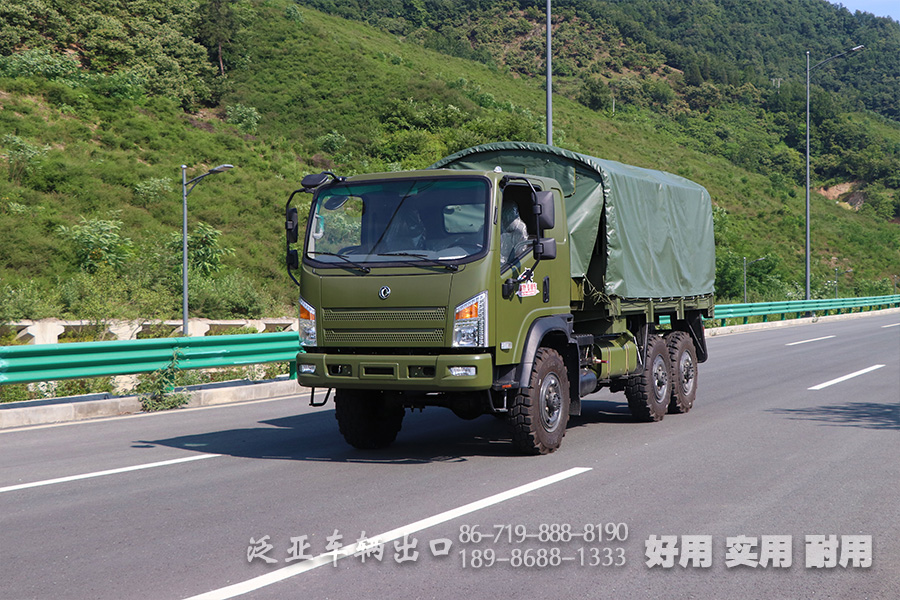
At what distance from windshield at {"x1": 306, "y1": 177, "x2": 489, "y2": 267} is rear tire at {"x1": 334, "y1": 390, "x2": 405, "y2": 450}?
1.52 meters

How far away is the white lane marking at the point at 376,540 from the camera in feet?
14.9

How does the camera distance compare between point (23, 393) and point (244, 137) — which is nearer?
point (23, 393)

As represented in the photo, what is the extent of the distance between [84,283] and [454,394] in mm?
24843

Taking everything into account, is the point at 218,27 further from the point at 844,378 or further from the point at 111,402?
the point at 844,378

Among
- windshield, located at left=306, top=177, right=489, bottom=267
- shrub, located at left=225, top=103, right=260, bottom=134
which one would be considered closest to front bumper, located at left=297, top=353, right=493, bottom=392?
windshield, located at left=306, top=177, right=489, bottom=267

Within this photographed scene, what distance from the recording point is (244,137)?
60.3 m

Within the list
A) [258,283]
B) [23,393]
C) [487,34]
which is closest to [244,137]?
[258,283]

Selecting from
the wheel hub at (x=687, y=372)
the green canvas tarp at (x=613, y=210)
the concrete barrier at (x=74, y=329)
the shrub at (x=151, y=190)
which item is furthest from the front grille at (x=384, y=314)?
the shrub at (x=151, y=190)

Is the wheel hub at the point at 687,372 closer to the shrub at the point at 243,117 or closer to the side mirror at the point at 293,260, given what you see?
the side mirror at the point at 293,260

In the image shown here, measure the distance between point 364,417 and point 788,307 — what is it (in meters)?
32.3

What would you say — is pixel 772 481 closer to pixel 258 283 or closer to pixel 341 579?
pixel 341 579

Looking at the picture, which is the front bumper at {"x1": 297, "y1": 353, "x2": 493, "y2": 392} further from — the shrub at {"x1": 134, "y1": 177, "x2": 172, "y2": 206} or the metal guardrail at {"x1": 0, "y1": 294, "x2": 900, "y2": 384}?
the shrub at {"x1": 134, "y1": 177, "x2": 172, "y2": 206}

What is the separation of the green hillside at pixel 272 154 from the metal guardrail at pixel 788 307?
1177cm

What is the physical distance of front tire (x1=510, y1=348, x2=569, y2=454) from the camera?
26.6 ft
